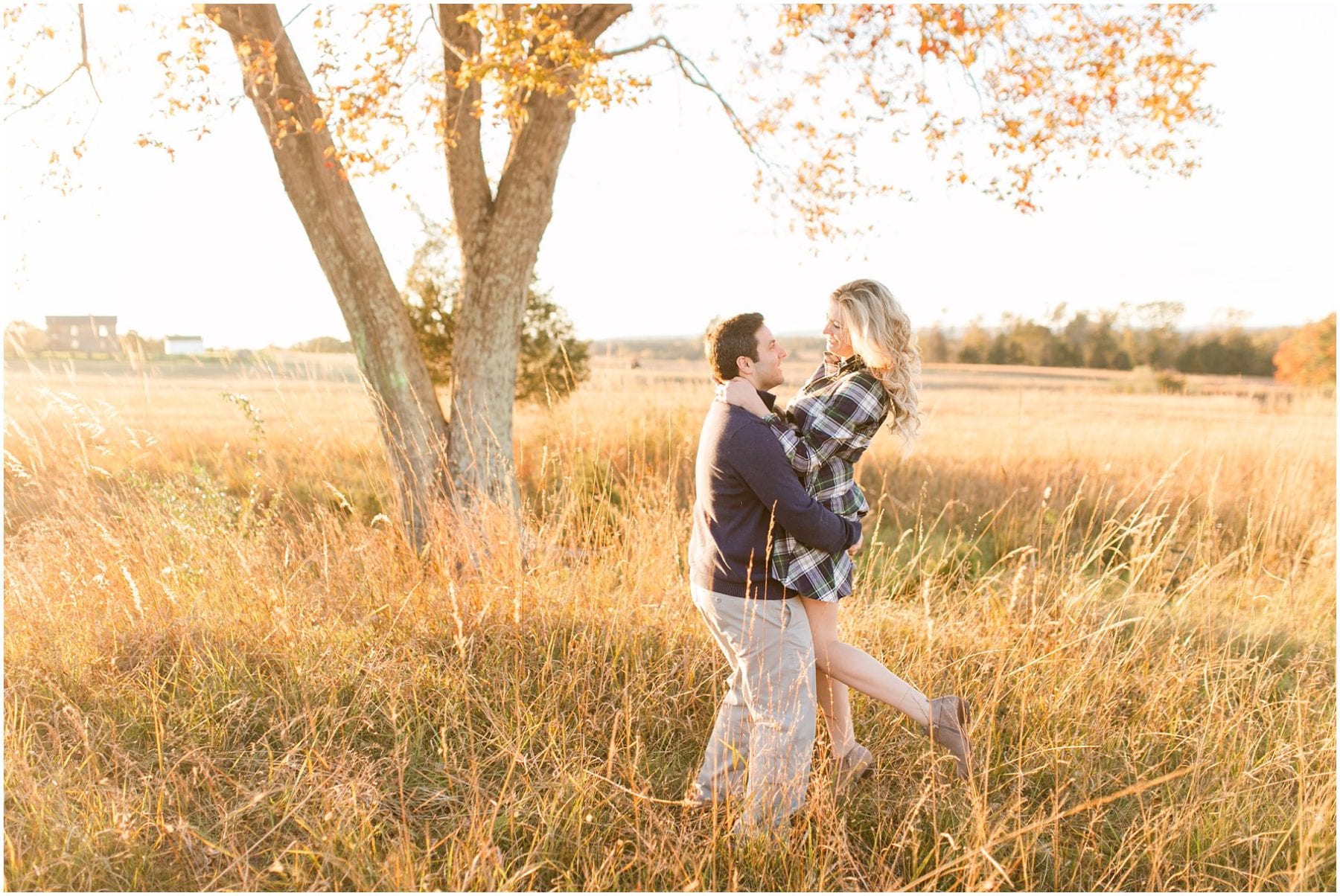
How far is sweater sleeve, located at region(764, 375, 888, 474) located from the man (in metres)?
0.10

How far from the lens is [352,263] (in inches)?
213

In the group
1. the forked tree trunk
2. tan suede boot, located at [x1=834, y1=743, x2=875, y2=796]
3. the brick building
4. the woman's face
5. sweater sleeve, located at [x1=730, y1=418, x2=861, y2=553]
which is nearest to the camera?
sweater sleeve, located at [x1=730, y1=418, x2=861, y2=553]

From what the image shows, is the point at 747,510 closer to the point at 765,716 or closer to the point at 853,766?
the point at 765,716

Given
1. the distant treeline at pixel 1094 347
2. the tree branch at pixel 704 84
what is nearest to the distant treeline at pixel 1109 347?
the distant treeline at pixel 1094 347

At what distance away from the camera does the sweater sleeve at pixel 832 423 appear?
9.13 ft

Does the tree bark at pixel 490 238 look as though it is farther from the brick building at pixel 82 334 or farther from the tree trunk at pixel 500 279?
the brick building at pixel 82 334

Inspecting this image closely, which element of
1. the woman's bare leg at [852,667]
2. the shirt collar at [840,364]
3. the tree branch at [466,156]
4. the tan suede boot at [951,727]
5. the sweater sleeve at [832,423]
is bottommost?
the tan suede boot at [951,727]

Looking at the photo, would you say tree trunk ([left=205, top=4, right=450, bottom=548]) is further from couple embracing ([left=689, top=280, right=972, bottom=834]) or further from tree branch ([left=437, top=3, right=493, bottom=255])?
couple embracing ([left=689, top=280, right=972, bottom=834])

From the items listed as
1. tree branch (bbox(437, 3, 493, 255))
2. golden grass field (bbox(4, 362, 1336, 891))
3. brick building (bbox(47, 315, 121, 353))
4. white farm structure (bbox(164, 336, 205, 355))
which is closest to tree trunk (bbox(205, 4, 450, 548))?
golden grass field (bbox(4, 362, 1336, 891))

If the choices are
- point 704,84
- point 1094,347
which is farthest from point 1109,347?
point 704,84

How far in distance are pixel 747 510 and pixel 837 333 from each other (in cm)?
66

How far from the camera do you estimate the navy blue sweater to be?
2676mm

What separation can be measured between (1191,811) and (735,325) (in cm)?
218

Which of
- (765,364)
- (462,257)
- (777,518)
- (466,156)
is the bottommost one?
(777,518)
